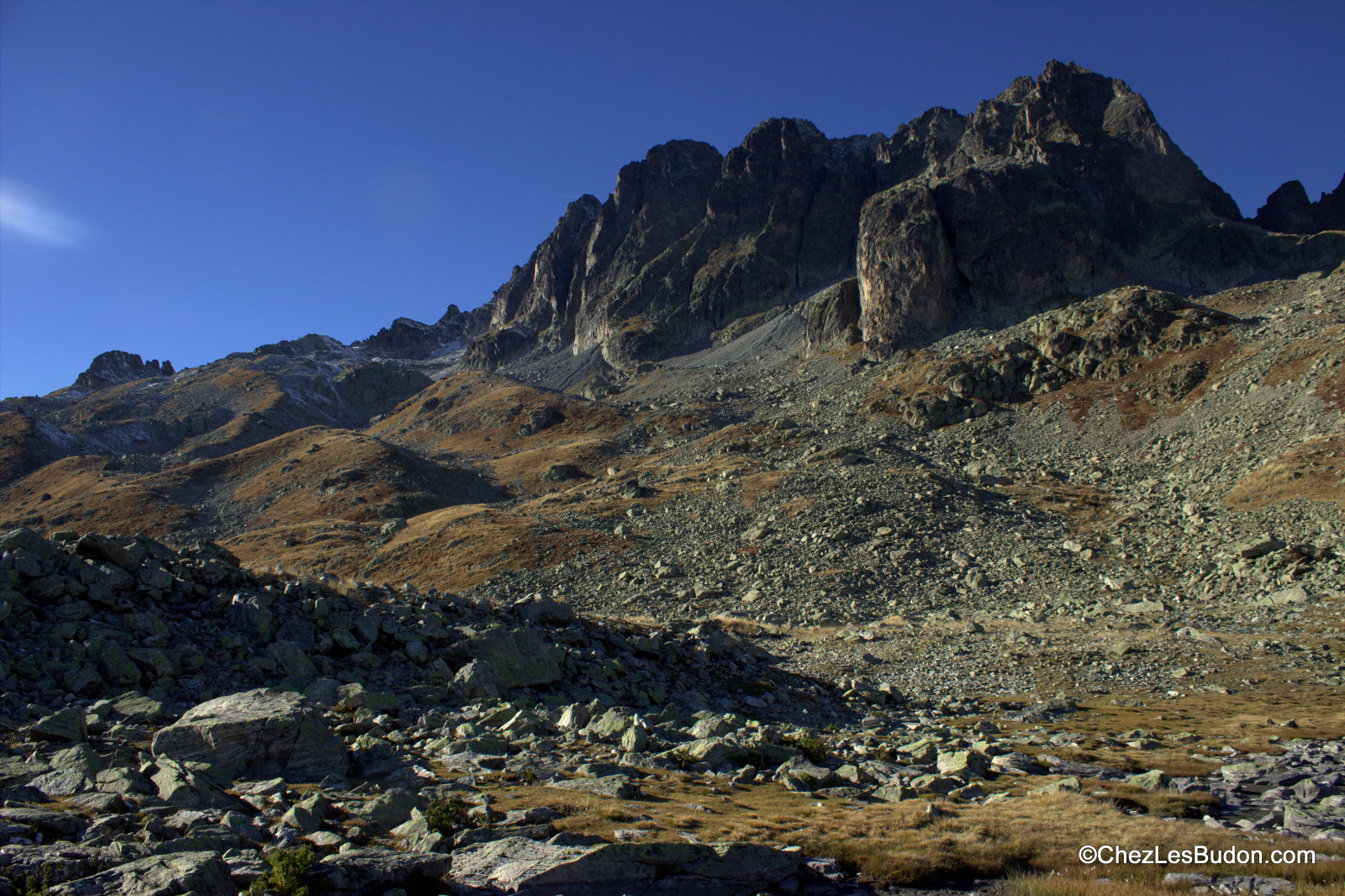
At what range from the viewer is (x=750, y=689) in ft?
71.8

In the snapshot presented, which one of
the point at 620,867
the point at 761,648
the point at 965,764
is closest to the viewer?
the point at 620,867

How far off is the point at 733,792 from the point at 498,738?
5510 millimetres

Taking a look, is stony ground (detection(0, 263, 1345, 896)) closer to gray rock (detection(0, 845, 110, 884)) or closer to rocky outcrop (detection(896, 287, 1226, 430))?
gray rock (detection(0, 845, 110, 884))

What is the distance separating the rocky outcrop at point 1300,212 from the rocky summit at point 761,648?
65386mm

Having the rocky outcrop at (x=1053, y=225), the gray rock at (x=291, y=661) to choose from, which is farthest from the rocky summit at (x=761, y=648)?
the rocky outcrop at (x=1053, y=225)

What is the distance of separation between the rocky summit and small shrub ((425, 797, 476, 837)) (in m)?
0.05

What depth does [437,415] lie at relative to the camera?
154 m

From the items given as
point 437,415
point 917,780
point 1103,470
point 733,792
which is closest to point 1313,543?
point 1103,470

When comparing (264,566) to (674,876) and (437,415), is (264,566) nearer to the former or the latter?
(674,876)

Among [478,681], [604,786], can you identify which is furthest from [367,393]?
[604,786]

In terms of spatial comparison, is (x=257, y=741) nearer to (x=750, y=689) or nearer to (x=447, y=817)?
(x=447, y=817)

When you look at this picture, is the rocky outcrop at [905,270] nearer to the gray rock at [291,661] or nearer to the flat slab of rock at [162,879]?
the gray rock at [291,661]

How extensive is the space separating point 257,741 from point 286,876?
18.8ft

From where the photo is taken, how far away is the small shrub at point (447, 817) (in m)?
9.53
